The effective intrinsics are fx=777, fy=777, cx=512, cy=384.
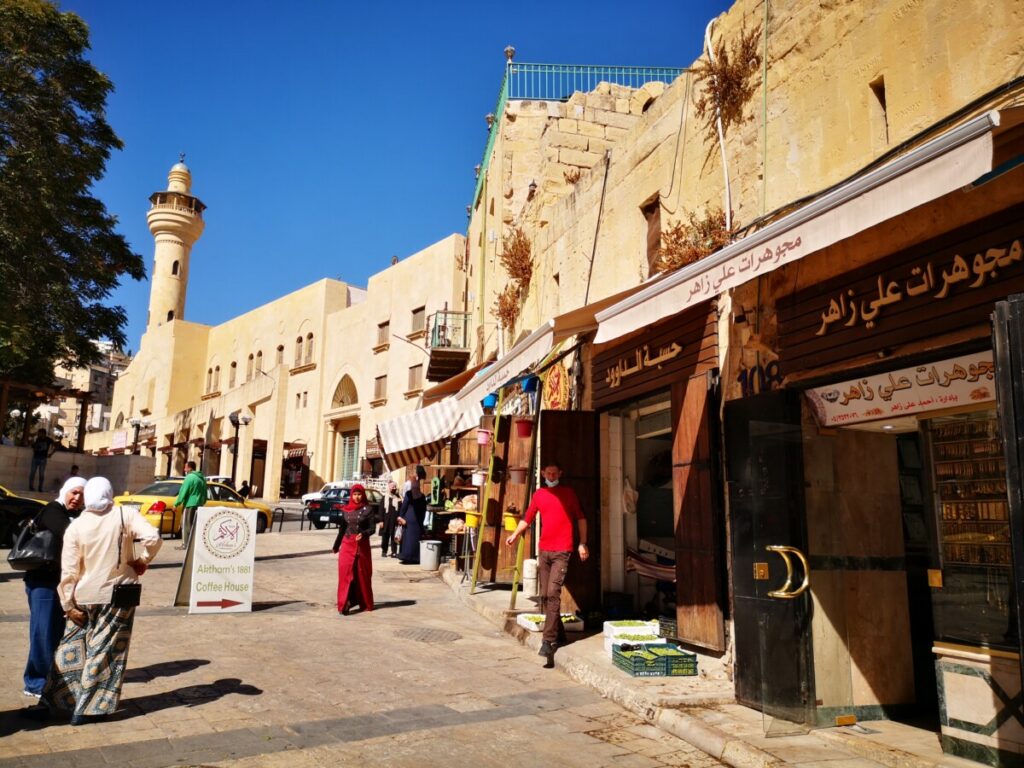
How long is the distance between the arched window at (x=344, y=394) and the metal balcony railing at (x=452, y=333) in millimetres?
10132

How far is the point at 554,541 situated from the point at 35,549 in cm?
419

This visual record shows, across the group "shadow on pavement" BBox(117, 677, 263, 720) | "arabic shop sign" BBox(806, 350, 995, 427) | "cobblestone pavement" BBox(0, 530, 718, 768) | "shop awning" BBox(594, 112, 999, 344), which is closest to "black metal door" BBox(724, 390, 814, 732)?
"arabic shop sign" BBox(806, 350, 995, 427)

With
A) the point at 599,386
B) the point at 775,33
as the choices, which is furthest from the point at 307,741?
the point at 775,33

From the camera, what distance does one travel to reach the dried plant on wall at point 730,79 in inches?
275

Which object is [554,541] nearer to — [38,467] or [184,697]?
[184,697]

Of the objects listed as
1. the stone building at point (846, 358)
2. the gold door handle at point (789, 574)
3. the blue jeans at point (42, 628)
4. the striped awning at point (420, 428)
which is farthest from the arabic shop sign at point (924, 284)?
the striped awning at point (420, 428)

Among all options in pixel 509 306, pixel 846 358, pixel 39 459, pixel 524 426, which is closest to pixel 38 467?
pixel 39 459

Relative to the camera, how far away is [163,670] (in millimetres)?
6273

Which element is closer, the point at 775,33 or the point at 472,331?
the point at 775,33

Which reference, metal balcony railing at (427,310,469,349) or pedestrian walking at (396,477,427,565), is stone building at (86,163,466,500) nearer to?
metal balcony railing at (427,310,469,349)

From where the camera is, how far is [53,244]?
23.8 metres

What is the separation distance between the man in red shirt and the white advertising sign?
12.3 feet

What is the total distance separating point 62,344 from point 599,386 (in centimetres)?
2219

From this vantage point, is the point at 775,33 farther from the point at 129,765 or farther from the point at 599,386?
the point at 129,765
